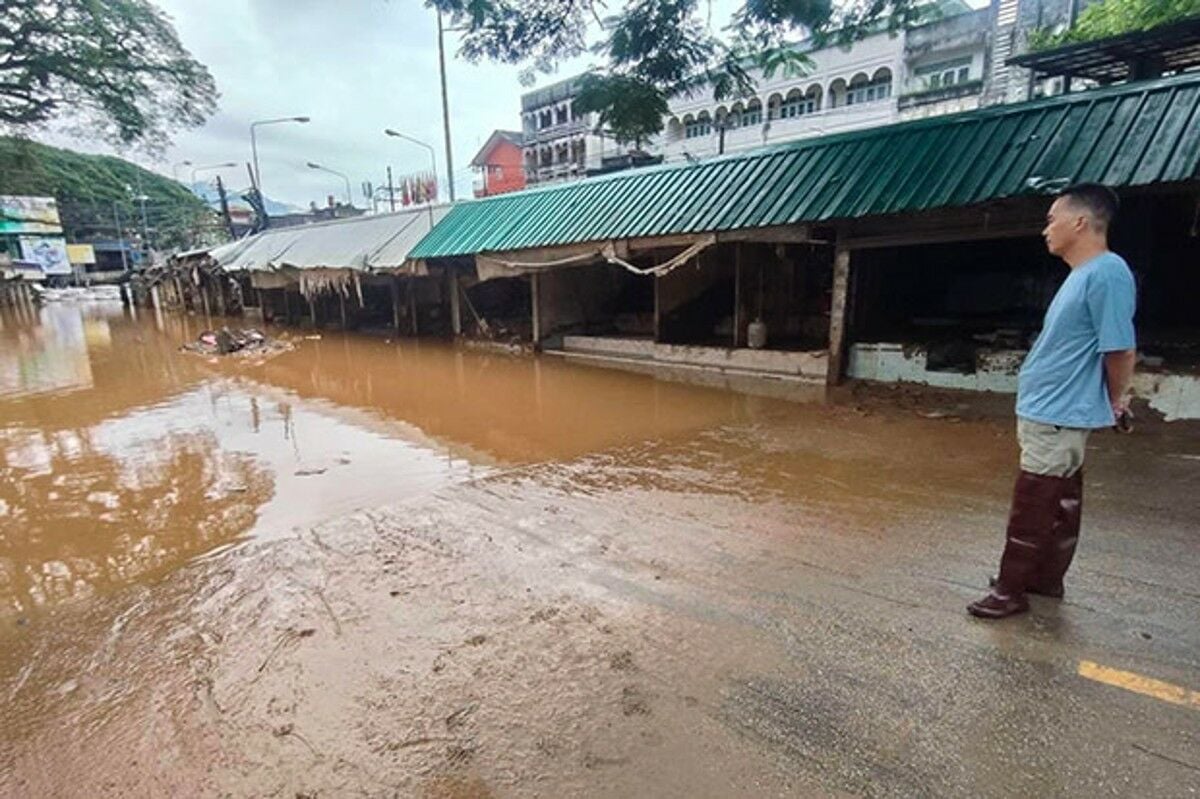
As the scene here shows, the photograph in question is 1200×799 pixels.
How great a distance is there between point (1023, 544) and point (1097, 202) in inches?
62.5

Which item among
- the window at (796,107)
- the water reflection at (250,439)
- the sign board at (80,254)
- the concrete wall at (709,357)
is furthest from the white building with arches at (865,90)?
the sign board at (80,254)

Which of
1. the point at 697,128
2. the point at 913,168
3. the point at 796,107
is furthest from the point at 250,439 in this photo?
the point at 697,128

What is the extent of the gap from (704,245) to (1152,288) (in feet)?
21.7

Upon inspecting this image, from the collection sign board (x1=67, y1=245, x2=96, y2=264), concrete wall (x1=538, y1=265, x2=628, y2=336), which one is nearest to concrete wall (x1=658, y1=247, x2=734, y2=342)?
concrete wall (x1=538, y1=265, x2=628, y2=336)

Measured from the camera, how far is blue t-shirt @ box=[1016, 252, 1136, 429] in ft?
8.32

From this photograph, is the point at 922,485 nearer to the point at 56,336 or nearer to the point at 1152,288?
the point at 1152,288

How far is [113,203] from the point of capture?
70.0m

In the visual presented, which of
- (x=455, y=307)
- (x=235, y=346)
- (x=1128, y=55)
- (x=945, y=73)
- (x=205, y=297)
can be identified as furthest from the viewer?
(x=205, y=297)

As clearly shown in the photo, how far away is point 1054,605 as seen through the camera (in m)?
3.00

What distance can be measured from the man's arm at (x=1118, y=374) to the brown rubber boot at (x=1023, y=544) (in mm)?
439

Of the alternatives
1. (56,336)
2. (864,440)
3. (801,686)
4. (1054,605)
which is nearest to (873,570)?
(1054,605)

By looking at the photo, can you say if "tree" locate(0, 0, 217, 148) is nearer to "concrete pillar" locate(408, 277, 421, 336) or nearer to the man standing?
"concrete pillar" locate(408, 277, 421, 336)

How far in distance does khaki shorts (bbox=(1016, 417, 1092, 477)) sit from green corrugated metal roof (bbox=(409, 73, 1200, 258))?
16.3 ft

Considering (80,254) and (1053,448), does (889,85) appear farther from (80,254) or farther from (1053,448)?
(80,254)
